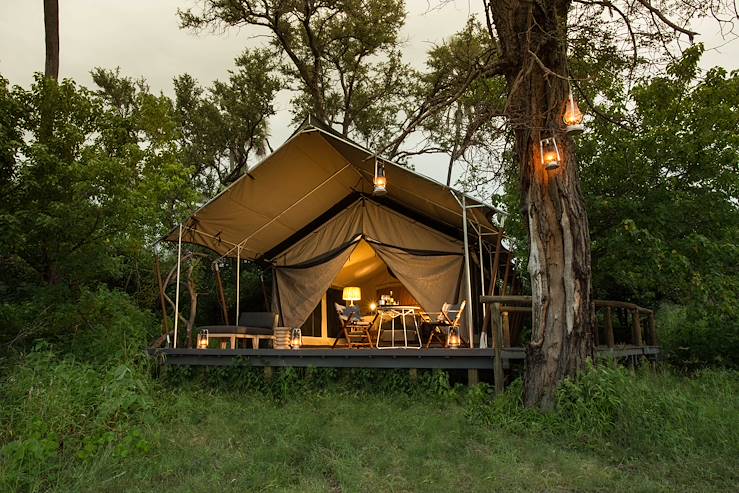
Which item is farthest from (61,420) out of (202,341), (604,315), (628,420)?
(604,315)

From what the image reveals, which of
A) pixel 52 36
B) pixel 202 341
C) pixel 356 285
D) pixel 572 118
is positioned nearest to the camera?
pixel 572 118

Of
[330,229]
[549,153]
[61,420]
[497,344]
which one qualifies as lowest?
[61,420]

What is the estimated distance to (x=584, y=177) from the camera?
22.9 feet

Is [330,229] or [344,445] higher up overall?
[330,229]

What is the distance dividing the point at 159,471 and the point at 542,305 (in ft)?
9.31

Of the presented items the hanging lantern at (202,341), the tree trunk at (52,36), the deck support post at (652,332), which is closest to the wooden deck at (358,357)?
the hanging lantern at (202,341)

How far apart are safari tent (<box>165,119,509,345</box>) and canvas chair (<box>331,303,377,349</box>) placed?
70 cm

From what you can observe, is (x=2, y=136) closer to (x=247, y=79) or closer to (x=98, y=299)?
(x=98, y=299)

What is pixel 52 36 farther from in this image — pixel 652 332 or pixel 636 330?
pixel 652 332

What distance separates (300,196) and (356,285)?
2.38 m

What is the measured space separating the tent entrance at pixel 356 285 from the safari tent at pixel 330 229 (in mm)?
27

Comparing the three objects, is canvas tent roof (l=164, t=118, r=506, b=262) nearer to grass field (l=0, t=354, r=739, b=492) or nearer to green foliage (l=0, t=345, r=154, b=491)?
grass field (l=0, t=354, r=739, b=492)

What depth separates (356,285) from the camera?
30.7ft

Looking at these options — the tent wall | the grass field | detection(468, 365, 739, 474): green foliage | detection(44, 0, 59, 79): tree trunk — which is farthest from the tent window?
detection(44, 0, 59, 79): tree trunk
